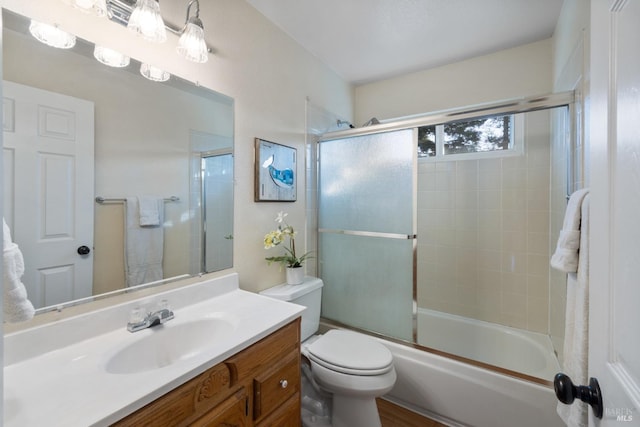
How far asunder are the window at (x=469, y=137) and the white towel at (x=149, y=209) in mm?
1938

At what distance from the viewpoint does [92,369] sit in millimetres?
790

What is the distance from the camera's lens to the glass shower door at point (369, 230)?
72.2 inches

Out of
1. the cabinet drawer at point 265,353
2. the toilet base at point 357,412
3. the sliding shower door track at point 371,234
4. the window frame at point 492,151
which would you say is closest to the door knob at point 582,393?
the cabinet drawer at point 265,353

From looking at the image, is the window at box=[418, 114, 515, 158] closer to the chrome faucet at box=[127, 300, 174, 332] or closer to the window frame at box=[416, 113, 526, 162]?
the window frame at box=[416, 113, 526, 162]

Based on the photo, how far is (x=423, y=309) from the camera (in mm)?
2572

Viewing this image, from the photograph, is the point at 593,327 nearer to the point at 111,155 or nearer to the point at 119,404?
the point at 119,404

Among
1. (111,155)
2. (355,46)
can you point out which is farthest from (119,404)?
(355,46)

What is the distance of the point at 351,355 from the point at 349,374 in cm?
10

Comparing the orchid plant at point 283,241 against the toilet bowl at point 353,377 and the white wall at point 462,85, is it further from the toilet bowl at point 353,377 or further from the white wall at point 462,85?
the white wall at point 462,85

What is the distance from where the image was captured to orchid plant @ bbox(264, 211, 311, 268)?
1.66m

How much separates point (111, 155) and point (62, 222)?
0.28 meters

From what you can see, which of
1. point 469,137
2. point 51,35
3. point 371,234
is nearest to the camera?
point 51,35

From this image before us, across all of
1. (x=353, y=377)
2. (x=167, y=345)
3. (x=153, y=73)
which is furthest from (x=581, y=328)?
(x=153, y=73)

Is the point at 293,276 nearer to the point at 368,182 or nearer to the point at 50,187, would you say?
the point at 368,182
